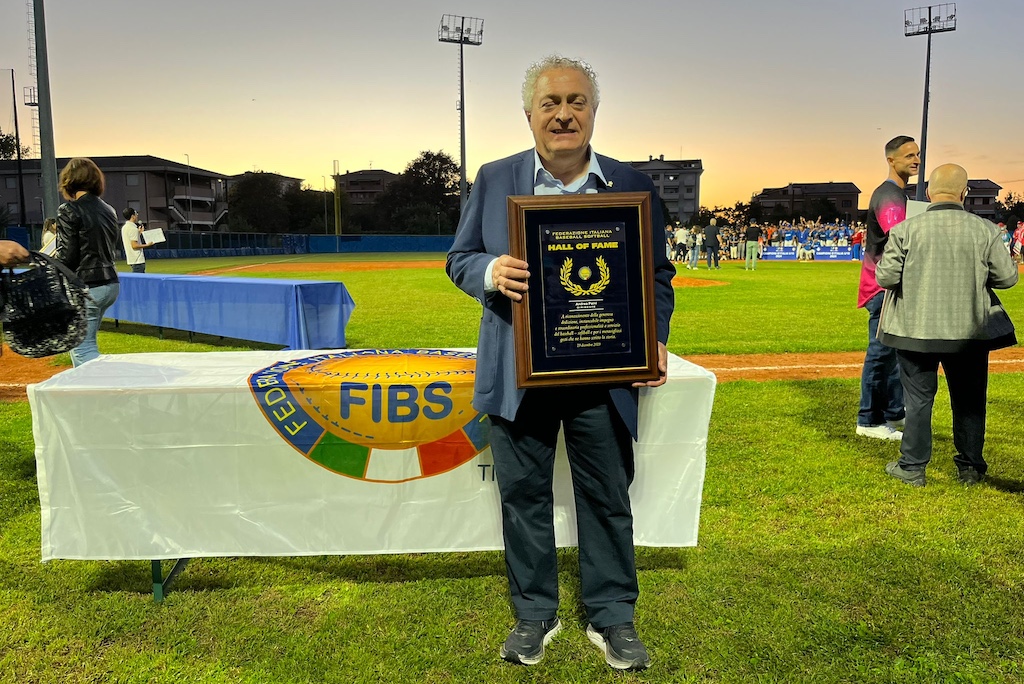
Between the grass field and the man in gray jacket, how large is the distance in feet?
1.53

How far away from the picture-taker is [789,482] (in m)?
4.88

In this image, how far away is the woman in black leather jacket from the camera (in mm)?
5391

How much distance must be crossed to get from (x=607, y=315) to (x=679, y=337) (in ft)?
30.2

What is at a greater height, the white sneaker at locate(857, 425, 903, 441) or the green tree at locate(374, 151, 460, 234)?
the green tree at locate(374, 151, 460, 234)

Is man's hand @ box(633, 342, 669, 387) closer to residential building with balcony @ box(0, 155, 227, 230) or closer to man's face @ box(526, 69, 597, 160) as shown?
man's face @ box(526, 69, 597, 160)

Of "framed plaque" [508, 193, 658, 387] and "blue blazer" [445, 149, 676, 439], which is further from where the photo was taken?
"blue blazer" [445, 149, 676, 439]

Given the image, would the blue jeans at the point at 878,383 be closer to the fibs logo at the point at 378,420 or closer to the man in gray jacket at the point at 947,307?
the man in gray jacket at the point at 947,307

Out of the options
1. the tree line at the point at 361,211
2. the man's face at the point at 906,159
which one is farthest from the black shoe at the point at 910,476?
the tree line at the point at 361,211

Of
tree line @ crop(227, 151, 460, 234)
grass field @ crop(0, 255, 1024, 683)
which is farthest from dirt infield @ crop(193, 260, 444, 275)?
tree line @ crop(227, 151, 460, 234)

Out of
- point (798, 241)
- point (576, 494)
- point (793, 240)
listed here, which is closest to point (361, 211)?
point (793, 240)

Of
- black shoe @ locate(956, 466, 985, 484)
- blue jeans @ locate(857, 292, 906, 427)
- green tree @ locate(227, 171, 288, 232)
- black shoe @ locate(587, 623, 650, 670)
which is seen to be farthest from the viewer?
green tree @ locate(227, 171, 288, 232)

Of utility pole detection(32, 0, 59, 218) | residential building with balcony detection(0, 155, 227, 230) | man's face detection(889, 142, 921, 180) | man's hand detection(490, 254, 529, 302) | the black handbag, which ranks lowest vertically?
the black handbag

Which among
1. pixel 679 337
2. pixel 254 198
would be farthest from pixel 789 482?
pixel 254 198

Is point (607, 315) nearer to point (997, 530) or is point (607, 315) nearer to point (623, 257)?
point (623, 257)
